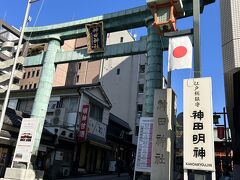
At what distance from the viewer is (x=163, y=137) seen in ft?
34.3

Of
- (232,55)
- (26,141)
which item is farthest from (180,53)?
(26,141)

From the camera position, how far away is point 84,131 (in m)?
25.5

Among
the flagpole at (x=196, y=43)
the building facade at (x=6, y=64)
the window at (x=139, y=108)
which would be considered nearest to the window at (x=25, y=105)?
the building facade at (x=6, y=64)

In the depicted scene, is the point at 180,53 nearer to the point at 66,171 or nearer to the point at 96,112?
the point at 66,171

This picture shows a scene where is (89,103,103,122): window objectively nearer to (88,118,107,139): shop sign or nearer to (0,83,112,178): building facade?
(0,83,112,178): building facade

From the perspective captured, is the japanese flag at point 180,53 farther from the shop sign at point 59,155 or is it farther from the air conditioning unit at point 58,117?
the air conditioning unit at point 58,117

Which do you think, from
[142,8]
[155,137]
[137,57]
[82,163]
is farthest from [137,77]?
[155,137]

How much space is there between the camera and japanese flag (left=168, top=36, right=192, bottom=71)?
9.24m

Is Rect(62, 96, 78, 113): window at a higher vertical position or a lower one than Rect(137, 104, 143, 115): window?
lower

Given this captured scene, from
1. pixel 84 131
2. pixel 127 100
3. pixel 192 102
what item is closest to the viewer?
pixel 192 102

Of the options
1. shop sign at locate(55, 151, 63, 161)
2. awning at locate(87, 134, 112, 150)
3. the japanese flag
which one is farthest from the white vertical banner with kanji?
awning at locate(87, 134, 112, 150)

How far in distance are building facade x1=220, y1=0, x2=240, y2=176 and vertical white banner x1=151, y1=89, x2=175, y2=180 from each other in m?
3.18

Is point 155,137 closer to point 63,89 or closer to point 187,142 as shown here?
point 187,142

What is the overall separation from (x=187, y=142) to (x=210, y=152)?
691mm
